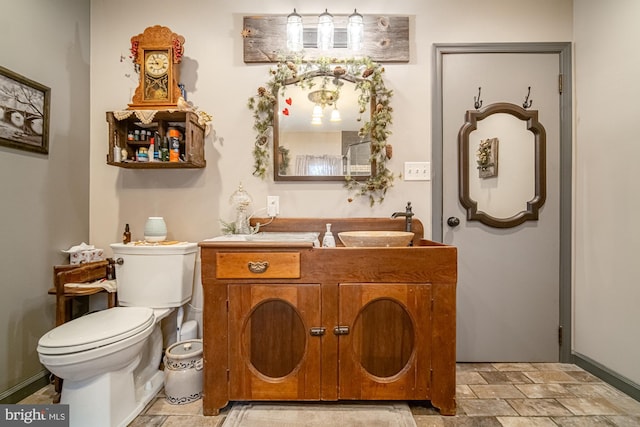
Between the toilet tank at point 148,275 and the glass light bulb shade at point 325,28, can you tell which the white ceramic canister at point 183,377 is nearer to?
the toilet tank at point 148,275

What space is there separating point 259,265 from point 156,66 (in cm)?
142

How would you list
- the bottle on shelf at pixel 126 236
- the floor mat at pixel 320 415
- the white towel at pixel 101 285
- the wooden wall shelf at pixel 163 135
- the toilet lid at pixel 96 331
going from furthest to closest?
1. the bottle on shelf at pixel 126 236
2. the wooden wall shelf at pixel 163 135
3. the white towel at pixel 101 285
4. the floor mat at pixel 320 415
5. the toilet lid at pixel 96 331

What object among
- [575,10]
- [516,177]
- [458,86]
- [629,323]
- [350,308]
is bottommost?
[629,323]

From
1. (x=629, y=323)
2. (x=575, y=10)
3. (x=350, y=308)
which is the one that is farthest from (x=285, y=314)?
(x=575, y=10)

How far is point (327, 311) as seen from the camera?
143 centimetres

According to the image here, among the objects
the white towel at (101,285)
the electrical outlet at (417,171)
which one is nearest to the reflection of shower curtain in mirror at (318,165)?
the electrical outlet at (417,171)

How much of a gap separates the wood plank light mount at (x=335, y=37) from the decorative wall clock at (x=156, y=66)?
45cm

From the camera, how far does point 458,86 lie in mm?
1968

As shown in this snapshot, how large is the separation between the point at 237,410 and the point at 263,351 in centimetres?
33

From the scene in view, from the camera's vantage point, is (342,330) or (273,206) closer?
(342,330)

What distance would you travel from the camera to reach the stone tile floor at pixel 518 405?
1.40 meters

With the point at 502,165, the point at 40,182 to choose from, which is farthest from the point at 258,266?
the point at 502,165

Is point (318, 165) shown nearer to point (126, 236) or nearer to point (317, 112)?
point (317, 112)

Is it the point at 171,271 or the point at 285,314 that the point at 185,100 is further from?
the point at 285,314
